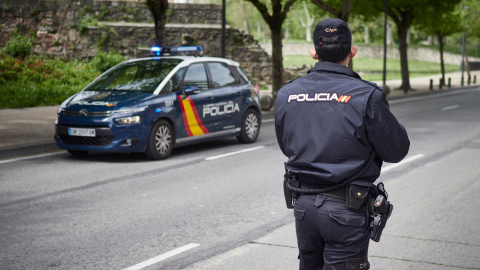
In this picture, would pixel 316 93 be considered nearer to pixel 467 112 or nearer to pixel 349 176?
pixel 349 176

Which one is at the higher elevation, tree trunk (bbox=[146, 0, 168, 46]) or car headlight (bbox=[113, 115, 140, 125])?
tree trunk (bbox=[146, 0, 168, 46])

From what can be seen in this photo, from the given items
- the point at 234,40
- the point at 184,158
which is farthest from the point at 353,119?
the point at 234,40

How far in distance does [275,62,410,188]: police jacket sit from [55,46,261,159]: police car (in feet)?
25.0

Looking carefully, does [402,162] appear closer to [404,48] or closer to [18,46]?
[18,46]

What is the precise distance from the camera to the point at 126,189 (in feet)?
28.5

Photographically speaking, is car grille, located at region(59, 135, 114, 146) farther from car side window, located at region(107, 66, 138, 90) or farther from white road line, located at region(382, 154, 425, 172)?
white road line, located at region(382, 154, 425, 172)

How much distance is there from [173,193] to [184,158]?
3051 mm

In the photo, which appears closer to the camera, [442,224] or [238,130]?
[442,224]

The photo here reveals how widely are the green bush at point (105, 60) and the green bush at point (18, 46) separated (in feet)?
8.48

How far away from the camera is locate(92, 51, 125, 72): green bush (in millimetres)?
26281

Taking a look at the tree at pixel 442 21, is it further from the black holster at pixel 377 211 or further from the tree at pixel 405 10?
the black holster at pixel 377 211

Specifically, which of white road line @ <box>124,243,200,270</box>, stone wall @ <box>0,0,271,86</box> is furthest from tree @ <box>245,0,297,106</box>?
white road line @ <box>124,243,200,270</box>

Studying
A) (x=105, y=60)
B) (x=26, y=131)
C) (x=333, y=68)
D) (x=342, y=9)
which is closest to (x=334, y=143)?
(x=333, y=68)

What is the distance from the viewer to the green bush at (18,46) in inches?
951
